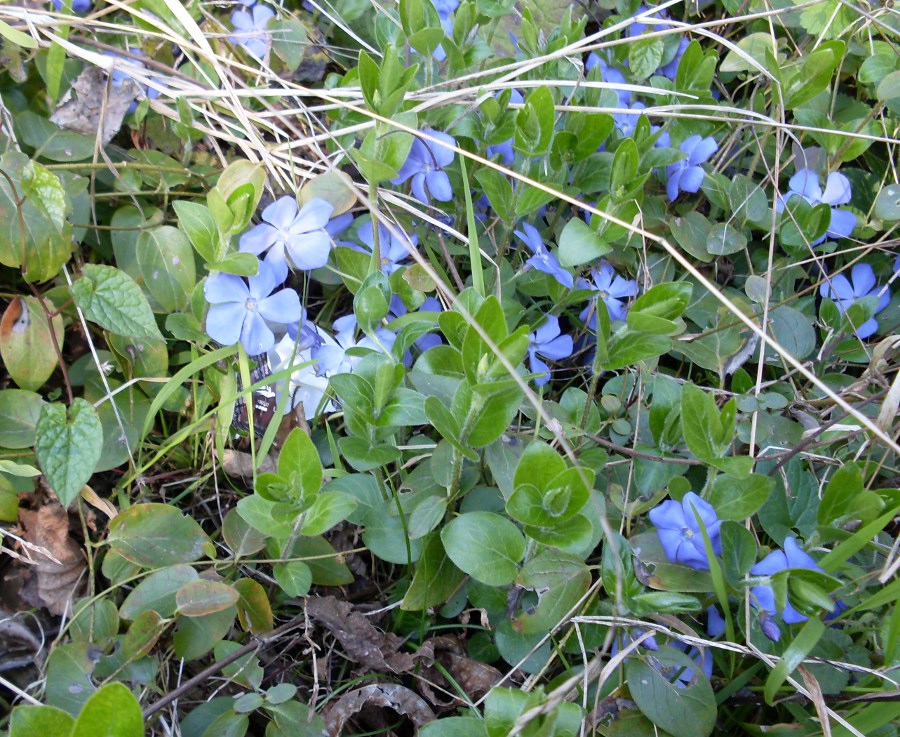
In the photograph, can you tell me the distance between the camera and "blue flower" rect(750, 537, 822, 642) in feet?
4.41

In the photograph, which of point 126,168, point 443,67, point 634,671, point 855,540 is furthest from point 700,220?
point 126,168

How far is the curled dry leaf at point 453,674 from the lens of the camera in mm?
1425

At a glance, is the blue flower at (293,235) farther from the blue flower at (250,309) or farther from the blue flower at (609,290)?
the blue flower at (609,290)

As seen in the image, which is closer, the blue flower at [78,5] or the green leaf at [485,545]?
the green leaf at [485,545]

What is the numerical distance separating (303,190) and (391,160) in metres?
0.24

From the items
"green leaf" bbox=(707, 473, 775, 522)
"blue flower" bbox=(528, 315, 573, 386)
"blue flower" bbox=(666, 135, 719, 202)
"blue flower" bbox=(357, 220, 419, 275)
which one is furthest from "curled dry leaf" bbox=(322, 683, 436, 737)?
"blue flower" bbox=(666, 135, 719, 202)

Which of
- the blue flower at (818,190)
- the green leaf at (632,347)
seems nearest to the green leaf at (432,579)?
the green leaf at (632,347)

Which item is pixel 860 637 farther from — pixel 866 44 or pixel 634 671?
pixel 866 44

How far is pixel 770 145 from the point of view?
7.25 feet

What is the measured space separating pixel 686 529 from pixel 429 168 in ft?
3.24

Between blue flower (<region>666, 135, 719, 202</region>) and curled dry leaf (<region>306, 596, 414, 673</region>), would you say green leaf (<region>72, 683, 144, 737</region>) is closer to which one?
curled dry leaf (<region>306, 596, 414, 673</region>)

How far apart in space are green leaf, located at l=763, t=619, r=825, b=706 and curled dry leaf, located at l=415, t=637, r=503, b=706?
47 cm

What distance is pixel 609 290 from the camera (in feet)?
6.23

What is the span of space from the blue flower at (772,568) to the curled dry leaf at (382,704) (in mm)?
610
